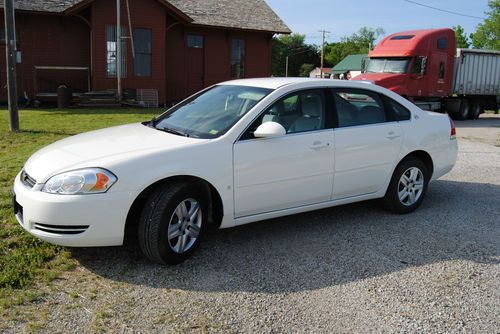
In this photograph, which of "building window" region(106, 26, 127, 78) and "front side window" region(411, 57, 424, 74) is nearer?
"front side window" region(411, 57, 424, 74)

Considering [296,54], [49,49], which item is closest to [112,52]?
[49,49]

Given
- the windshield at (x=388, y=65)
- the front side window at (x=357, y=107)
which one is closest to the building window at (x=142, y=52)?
the windshield at (x=388, y=65)

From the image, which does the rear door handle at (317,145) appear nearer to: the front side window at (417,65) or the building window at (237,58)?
the front side window at (417,65)

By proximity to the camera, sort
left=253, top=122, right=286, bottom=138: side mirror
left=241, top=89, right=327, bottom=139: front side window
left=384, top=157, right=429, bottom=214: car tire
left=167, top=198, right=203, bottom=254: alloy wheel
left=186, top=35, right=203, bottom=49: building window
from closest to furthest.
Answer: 1. left=167, top=198, right=203, bottom=254: alloy wheel
2. left=253, top=122, right=286, bottom=138: side mirror
3. left=241, top=89, right=327, bottom=139: front side window
4. left=384, top=157, right=429, bottom=214: car tire
5. left=186, top=35, right=203, bottom=49: building window

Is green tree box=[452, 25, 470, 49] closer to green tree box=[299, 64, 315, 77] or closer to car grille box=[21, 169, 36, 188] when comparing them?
green tree box=[299, 64, 315, 77]

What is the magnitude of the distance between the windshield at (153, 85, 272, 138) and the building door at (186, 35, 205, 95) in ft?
55.3

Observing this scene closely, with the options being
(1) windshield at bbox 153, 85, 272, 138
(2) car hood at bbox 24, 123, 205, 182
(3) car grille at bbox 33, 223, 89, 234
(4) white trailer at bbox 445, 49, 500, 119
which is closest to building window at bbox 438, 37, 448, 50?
(4) white trailer at bbox 445, 49, 500, 119

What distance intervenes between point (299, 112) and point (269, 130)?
0.76 metres

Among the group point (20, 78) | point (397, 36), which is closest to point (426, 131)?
point (397, 36)

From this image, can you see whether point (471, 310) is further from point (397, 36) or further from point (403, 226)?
point (397, 36)

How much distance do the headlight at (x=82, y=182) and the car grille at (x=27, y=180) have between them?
0.25 meters

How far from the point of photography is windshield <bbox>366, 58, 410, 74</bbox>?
60.2 ft

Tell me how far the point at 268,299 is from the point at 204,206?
1.08m

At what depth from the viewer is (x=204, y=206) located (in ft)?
14.5
